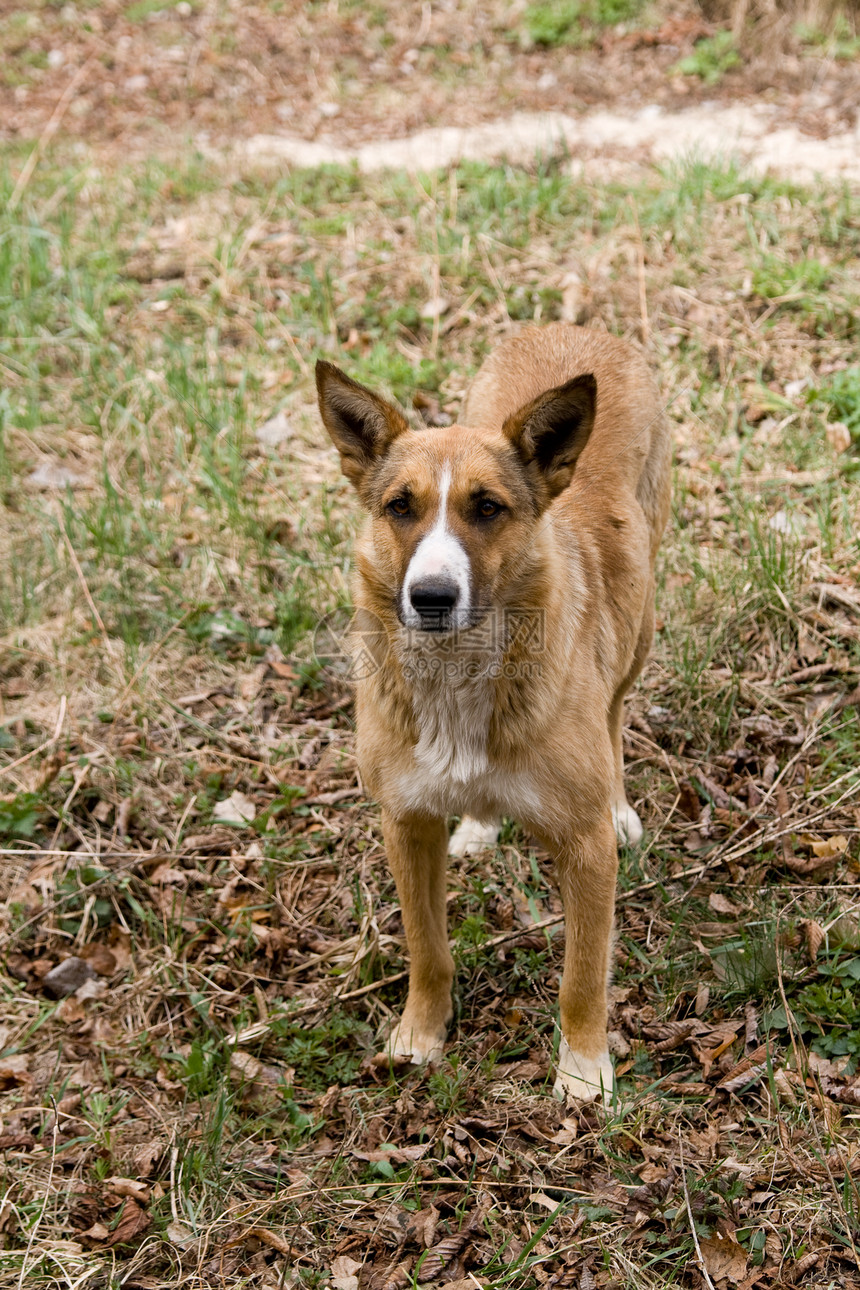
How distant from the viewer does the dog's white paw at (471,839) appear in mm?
4355

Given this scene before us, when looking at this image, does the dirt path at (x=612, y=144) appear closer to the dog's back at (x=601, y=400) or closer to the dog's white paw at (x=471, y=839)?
the dog's back at (x=601, y=400)

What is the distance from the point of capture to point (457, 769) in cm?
315

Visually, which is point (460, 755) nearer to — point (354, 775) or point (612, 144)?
point (354, 775)

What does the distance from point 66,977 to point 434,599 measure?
2.33m

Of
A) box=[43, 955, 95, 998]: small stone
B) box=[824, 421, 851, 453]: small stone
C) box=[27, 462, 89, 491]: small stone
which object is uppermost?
box=[824, 421, 851, 453]: small stone

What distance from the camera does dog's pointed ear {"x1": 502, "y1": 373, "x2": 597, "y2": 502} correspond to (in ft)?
10.4

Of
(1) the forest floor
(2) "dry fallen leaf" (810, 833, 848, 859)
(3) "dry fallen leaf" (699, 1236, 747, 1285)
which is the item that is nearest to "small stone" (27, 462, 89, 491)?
(1) the forest floor

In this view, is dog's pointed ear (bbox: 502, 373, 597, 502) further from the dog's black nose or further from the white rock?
the white rock

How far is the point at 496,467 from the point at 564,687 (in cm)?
70

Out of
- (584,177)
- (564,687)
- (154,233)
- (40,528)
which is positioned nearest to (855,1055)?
(564,687)

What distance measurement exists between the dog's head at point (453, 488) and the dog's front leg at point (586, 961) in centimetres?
84

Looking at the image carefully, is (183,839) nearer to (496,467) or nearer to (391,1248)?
(391,1248)

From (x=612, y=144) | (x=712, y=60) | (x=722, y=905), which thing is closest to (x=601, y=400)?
(x=722, y=905)

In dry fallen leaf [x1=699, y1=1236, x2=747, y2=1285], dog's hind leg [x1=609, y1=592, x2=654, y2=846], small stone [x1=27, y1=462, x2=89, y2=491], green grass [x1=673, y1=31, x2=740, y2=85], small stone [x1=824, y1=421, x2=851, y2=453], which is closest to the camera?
dry fallen leaf [x1=699, y1=1236, x2=747, y2=1285]
